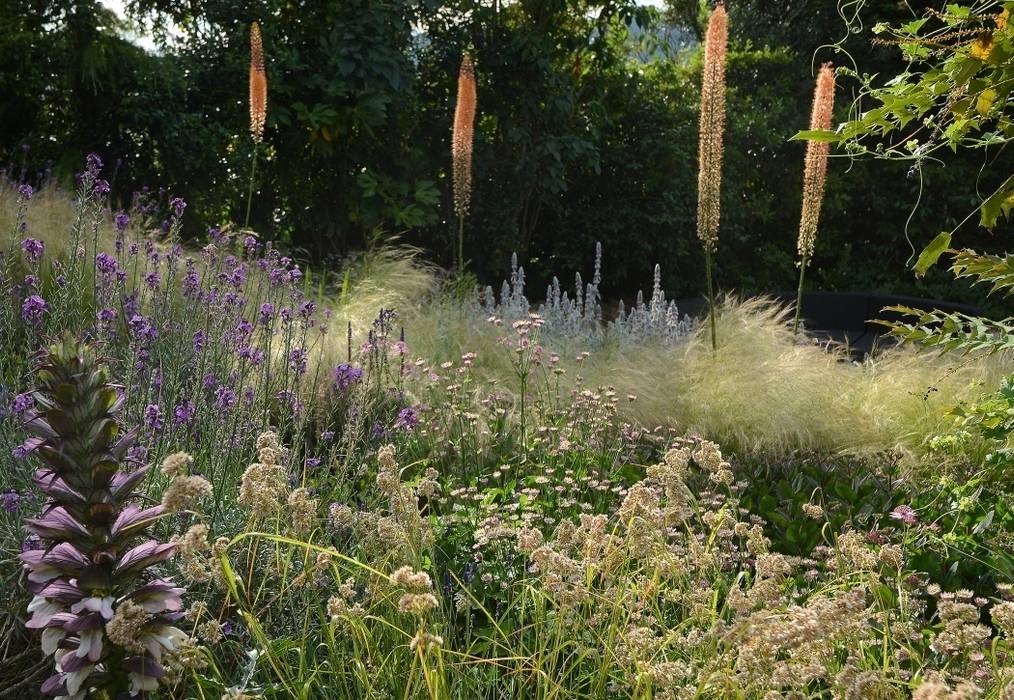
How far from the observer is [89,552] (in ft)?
5.56

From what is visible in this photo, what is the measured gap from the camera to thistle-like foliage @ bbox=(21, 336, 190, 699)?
1.61 metres

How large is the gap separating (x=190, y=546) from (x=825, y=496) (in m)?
3.07

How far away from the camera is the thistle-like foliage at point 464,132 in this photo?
7.42 metres

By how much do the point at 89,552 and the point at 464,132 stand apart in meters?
6.20

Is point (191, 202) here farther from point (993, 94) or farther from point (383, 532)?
point (993, 94)

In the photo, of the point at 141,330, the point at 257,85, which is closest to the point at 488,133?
the point at 257,85

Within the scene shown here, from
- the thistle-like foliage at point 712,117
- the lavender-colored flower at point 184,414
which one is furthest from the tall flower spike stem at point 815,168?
the lavender-colored flower at point 184,414

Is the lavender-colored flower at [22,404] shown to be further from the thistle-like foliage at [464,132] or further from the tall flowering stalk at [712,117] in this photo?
the thistle-like foliage at [464,132]

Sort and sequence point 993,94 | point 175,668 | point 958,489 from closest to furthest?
1. point 175,668
2. point 993,94
3. point 958,489

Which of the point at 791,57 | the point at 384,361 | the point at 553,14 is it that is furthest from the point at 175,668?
the point at 791,57

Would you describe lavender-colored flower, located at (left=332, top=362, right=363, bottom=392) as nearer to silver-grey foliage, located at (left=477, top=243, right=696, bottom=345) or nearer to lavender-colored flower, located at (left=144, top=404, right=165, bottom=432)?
lavender-colored flower, located at (left=144, top=404, right=165, bottom=432)

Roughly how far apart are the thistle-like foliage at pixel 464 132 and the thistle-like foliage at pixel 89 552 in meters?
5.80

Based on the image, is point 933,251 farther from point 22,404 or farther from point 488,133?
point 488,133

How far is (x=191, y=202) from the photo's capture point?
9.16 m
